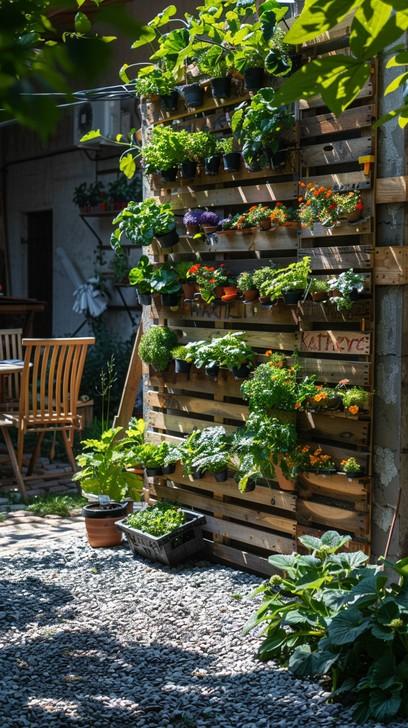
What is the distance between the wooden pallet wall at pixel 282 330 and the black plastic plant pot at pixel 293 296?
0.05 meters

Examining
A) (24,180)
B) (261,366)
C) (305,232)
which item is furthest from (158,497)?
(24,180)

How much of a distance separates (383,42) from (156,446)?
13.8 ft

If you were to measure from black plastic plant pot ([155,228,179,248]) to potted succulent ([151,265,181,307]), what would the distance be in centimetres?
14

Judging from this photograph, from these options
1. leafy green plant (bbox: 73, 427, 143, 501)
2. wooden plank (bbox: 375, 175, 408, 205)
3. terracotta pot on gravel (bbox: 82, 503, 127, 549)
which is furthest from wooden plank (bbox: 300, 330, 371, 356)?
terracotta pot on gravel (bbox: 82, 503, 127, 549)

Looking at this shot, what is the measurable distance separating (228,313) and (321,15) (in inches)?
143

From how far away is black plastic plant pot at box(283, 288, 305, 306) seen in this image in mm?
4430

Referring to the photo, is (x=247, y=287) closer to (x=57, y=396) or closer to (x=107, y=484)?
(x=107, y=484)

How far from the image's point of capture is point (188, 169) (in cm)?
518

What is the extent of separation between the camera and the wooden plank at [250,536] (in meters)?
4.65

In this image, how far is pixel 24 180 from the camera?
1210 cm

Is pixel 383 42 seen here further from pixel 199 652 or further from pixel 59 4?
pixel 199 652

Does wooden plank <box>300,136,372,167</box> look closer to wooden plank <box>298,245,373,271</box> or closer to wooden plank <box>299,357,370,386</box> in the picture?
wooden plank <box>298,245,373,271</box>

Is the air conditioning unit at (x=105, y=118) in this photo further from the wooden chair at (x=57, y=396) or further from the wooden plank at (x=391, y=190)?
the wooden plank at (x=391, y=190)

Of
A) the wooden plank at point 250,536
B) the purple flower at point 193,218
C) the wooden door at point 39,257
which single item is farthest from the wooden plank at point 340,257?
the wooden door at point 39,257
